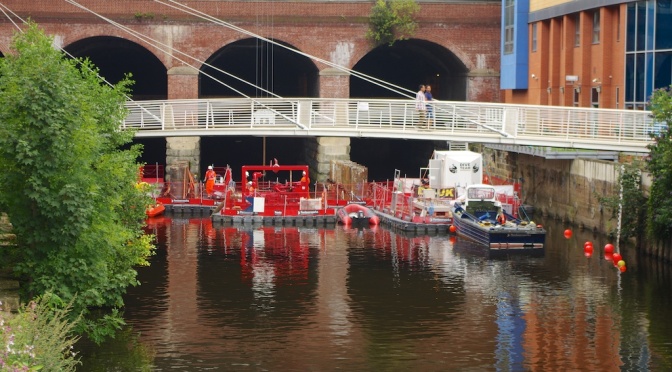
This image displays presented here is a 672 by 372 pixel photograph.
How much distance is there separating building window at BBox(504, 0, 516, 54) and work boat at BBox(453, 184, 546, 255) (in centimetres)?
2209

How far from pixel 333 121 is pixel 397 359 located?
32106 millimetres

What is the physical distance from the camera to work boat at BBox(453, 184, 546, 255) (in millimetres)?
48750

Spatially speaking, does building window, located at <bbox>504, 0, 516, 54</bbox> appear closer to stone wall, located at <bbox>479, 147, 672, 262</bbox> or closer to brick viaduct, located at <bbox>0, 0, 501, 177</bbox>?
brick viaduct, located at <bbox>0, 0, 501, 177</bbox>

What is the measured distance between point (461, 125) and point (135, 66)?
30.6 meters

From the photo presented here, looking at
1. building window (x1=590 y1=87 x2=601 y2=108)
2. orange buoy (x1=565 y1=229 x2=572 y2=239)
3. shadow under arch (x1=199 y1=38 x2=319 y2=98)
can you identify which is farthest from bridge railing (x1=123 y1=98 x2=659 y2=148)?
shadow under arch (x1=199 y1=38 x2=319 y2=98)

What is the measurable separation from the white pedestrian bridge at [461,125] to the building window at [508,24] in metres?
8.79

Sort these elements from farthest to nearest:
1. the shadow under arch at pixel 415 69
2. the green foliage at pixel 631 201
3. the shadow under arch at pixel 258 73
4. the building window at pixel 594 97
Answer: the shadow under arch at pixel 258 73, the shadow under arch at pixel 415 69, the building window at pixel 594 97, the green foliage at pixel 631 201

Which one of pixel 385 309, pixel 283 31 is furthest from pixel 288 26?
pixel 385 309

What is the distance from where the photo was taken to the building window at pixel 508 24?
246 feet

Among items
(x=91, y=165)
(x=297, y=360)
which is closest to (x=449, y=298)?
(x=297, y=360)

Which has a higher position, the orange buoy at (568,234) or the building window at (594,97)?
the building window at (594,97)

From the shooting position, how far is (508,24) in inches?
2972

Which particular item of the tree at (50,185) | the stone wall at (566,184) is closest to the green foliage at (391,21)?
the stone wall at (566,184)

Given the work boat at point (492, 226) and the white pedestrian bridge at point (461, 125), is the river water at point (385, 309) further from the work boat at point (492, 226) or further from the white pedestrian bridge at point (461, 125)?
the white pedestrian bridge at point (461, 125)
